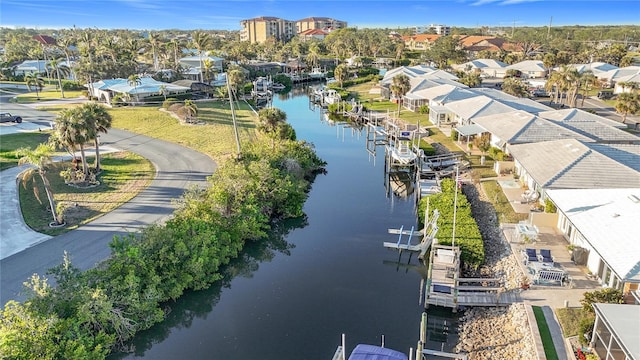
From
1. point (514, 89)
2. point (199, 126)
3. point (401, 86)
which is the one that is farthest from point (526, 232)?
point (514, 89)

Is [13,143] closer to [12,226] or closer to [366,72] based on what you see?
[12,226]

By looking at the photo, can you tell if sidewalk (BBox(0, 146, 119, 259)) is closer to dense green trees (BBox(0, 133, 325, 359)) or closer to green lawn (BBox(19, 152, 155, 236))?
green lawn (BBox(19, 152, 155, 236))

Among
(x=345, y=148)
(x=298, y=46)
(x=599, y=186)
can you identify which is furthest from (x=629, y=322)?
(x=298, y=46)

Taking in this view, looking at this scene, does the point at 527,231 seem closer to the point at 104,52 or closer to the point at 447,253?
the point at 447,253

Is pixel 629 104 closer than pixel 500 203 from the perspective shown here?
No

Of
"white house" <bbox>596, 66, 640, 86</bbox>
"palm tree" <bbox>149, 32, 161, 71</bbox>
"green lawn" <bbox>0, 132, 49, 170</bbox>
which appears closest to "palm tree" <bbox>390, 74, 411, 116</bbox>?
"white house" <bbox>596, 66, 640, 86</bbox>

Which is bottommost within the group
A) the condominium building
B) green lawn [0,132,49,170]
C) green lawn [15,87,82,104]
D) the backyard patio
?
the backyard patio

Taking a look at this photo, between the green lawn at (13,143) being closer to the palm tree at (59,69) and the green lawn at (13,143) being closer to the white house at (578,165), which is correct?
the palm tree at (59,69)
